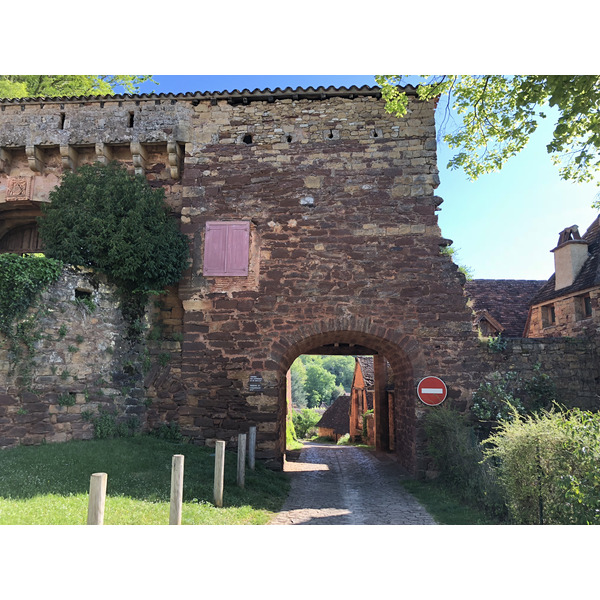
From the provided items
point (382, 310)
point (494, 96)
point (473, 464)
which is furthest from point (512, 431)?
point (494, 96)

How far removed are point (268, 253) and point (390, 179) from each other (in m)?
3.11

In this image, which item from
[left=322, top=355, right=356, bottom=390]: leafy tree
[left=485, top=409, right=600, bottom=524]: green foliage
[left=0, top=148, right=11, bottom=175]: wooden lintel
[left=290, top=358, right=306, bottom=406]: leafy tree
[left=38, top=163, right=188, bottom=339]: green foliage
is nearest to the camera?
[left=485, top=409, right=600, bottom=524]: green foliage

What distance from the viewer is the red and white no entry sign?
29.1ft

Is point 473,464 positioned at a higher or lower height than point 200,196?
lower

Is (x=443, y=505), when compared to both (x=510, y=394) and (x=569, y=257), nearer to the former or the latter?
(x=510, y=394)

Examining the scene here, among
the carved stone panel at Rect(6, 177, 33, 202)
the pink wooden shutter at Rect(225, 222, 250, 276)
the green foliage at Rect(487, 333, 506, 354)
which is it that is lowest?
the green foliage at Rect(487, 333, 506, 354)

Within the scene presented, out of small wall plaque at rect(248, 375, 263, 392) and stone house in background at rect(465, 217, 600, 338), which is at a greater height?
stone house in background at rect(465, 217, 600, 338)

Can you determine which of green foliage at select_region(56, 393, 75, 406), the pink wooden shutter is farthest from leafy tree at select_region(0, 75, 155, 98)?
green foliage at select_region(56, 393, 75, 406)

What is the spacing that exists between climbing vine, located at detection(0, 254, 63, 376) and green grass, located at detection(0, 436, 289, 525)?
5.59ft

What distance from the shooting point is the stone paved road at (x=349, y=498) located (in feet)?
20.2

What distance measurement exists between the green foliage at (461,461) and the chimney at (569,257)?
281 inches

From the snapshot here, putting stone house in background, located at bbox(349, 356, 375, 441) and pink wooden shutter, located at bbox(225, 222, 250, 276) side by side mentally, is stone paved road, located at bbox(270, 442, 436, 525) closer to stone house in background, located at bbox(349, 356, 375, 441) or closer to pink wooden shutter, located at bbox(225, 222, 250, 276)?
pink wooden shutter, located at bbox(225, 222, 250, 276)

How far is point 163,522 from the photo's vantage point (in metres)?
4.89

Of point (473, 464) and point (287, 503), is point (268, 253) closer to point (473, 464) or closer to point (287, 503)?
point (287, 503)
